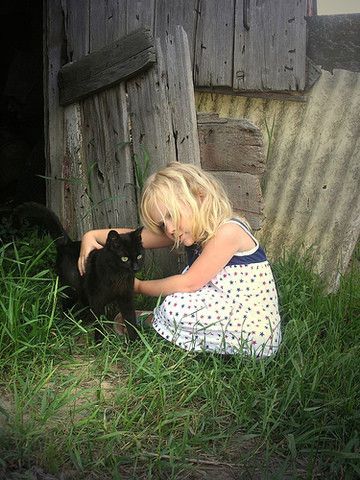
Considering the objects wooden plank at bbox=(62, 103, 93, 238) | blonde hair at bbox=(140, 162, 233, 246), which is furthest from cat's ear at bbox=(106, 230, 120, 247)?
wooden plank at bbox=(62, 103, 93, 238)

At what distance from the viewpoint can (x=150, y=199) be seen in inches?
132

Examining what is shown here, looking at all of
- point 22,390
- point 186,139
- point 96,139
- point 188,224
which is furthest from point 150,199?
point 96,139

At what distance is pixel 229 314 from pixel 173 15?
2085 mm

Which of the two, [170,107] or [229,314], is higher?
[170,107]

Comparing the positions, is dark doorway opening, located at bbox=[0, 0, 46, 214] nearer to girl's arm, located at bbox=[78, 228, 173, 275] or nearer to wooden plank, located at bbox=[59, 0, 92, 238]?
wooden plank, located at bbox=[59, 0, 92, 238]

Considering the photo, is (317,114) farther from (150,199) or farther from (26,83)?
(26,83)

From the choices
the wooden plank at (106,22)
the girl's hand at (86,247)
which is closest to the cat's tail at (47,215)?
the girl's hand at (86,247)

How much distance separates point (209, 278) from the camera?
11.0ft

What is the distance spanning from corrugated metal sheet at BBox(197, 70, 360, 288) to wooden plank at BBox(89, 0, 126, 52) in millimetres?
695

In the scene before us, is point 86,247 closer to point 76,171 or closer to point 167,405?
point 167,405

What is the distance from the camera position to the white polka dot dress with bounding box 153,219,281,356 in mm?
3256

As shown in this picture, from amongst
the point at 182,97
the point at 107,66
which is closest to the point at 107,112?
the point at 107,66

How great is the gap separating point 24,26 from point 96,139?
2.51 metres

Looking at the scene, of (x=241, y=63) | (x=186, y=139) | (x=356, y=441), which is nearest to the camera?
(x=356, y=441)
